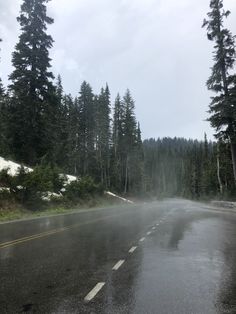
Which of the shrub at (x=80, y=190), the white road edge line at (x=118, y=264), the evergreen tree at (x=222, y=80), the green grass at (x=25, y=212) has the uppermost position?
the evergreen tree at (x=222, y=80)

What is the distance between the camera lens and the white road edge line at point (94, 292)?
6.98 metres

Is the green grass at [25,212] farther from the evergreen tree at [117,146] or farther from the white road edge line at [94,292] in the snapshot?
the evergreen tree at [117,146]

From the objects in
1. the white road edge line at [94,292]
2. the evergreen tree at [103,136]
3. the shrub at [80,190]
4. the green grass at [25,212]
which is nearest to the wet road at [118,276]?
the white road edge line at [94,292]

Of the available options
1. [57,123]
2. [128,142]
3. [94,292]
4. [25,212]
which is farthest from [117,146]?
[94,292]

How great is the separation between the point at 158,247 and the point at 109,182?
73687mm

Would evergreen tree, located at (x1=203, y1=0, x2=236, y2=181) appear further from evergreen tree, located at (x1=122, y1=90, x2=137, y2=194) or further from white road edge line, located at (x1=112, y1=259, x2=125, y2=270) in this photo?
evergreen tree, located at (x1=122, y1=90, x2=137, y2=194)

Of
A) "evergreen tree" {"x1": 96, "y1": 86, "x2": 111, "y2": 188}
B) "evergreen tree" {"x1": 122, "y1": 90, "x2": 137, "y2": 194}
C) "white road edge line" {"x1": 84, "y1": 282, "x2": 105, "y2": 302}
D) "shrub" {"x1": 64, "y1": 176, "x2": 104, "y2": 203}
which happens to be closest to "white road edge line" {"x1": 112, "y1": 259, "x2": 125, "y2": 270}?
"white road edge line" {"x1": 84, "y1": 282, "x2": 105, "y2": 302}

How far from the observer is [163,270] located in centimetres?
949

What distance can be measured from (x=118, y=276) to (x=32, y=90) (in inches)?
1593

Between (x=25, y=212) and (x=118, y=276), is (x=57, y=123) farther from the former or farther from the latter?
(x=118, y=276)

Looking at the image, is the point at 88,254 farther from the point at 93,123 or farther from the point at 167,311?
the point at 93,123

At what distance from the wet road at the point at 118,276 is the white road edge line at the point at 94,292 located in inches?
0.7

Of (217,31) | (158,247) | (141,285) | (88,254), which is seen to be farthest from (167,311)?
(217,31)

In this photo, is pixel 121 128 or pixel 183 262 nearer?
pixel 183 262
